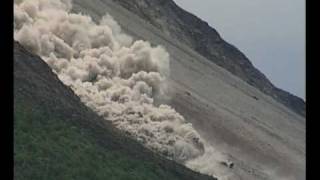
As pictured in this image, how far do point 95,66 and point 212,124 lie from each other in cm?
1075

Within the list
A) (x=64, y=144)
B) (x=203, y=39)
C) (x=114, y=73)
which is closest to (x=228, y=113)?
(x=114, y=73)

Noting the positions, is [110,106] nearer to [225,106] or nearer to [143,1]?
[225,106]

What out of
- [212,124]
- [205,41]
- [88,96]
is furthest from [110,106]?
[205,41]

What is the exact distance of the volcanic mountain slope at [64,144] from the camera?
31.7m

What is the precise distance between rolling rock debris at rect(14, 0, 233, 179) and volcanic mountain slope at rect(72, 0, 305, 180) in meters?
2.18

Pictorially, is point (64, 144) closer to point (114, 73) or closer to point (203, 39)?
point (114, 73)

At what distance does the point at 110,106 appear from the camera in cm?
4950

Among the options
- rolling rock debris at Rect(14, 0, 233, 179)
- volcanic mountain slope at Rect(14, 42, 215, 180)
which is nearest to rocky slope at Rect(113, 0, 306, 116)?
rolling rock debris at Rect(14, 0, 233, 179)

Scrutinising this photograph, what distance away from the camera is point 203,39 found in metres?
115

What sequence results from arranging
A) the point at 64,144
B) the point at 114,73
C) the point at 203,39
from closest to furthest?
the point at 64,144
the point at 114,73
the point at 203,39

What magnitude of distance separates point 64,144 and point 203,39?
82959mm

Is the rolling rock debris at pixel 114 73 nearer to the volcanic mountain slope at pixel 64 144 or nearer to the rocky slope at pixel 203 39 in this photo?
the volcanic mountain slope at pixel 64 144

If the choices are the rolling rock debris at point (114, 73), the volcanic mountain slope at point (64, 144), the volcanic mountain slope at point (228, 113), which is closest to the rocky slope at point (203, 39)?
the volcanic mountain slope at point (228, 113)

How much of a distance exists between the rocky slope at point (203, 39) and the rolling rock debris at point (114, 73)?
33.4 meters
